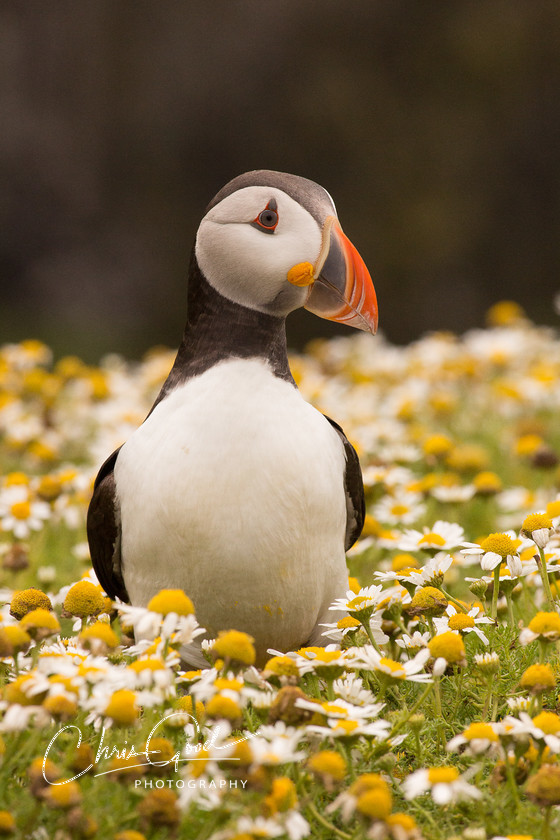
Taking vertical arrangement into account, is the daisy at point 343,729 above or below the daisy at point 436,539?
above

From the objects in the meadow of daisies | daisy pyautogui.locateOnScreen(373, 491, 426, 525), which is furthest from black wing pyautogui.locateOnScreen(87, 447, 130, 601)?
daisy pyautogui.locateOnScreen(373, 491, 426, 525)

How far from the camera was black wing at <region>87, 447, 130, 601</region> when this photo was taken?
3168 mm

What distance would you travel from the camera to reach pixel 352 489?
3.32 meters

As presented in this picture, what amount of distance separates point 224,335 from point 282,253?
0.31 metres

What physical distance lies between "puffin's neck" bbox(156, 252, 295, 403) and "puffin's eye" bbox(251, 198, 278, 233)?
252mm

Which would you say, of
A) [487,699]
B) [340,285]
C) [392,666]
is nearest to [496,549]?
[487,699]

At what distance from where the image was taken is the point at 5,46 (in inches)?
536

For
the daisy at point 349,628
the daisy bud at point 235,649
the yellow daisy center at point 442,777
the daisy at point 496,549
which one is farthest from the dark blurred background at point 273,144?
the yellow daisy center at point 442,777

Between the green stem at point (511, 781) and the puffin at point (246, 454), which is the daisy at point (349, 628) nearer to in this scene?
the puffin at point (246, 454)

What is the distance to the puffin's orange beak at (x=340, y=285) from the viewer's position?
3039mm

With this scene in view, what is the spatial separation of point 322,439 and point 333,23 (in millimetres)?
10946

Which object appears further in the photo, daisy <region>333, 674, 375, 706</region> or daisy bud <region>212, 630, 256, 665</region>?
daisy <region>333, 674, 375, 706</region>

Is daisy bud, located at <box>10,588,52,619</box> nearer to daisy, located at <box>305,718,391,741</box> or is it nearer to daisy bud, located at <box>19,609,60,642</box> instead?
daisy bud, located at <box>19,609,60,642</box>

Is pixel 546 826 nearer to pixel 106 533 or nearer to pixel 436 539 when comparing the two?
pixel 436 539
